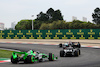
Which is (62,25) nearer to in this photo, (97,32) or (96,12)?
(96,12)

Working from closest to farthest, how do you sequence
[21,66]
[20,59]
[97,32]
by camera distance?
[21,66], [20,59], [97,32]

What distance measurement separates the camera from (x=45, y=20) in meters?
113

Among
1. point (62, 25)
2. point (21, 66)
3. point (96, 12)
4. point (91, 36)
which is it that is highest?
point (96, 12)

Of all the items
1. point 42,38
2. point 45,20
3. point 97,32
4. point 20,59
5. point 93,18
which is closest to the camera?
point 20,59

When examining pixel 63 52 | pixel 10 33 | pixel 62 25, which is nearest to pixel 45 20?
pixel 62 25

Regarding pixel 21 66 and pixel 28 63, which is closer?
pixel 21 66

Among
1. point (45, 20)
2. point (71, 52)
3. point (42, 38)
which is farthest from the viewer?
point (45, 20)

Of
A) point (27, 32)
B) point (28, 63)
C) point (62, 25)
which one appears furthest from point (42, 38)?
point (62, 25)

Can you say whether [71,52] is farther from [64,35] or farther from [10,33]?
[10,33]

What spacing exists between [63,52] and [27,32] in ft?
89.9

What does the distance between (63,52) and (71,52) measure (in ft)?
1.75

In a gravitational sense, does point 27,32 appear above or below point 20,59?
above

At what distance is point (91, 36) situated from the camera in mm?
36219

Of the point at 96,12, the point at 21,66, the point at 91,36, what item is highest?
the point at 96,12
